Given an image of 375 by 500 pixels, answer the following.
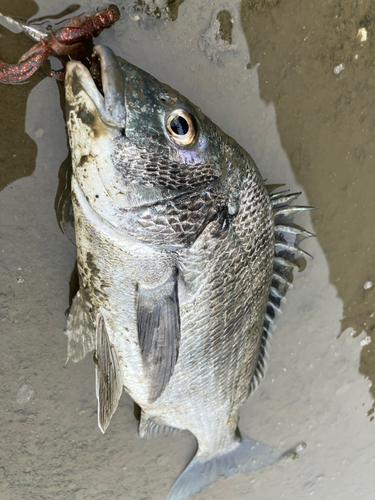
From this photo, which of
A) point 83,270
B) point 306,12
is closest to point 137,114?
point 83,270

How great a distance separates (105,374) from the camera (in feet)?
5.97

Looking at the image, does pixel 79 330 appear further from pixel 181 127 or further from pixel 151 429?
pixel 181 127

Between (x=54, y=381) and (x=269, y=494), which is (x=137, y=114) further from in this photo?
(x=269, y=494)

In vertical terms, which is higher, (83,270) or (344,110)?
(344,110)

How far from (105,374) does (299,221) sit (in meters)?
1.70

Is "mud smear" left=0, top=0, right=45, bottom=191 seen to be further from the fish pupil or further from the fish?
the fish pupil

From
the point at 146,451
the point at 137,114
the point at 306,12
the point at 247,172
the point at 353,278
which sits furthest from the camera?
the point at 353,278

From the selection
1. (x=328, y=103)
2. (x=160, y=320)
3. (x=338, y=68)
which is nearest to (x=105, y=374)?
(x=160, y=320)

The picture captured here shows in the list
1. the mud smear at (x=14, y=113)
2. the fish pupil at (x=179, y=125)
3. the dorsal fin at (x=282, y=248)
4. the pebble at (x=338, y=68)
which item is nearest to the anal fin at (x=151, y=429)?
the dorsal fin at (x=282, y=248)

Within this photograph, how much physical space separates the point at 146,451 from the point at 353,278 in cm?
210

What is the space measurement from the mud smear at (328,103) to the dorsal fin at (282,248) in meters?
0.51

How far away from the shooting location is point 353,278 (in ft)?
8.96

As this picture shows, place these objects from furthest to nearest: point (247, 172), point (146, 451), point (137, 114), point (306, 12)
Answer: point (146, 451) < point (306, 12) < point (247, 172) < point (137, 114)

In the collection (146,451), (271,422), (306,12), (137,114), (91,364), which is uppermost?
(306,12)
